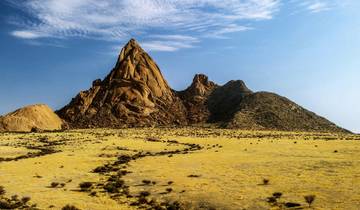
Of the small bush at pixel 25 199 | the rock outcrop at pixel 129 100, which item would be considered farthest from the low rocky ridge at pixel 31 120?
the small bush at pixel 25 199

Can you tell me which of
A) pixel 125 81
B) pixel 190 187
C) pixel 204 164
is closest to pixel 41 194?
pixel 190 187

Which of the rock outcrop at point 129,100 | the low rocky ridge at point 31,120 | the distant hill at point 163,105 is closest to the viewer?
the low rocky ridge at point 31,120

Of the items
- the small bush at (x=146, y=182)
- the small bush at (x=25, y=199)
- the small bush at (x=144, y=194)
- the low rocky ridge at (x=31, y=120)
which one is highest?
the low rocky ridge at (x=31, y=120)

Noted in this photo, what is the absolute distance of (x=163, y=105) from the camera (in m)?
164

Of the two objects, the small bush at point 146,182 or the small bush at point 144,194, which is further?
the small bush at point 146,182

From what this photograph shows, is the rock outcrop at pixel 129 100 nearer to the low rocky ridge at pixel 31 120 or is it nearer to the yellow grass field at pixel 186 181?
the low rocky ridge at pixel 31 120

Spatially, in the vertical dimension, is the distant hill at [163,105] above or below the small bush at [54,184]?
above

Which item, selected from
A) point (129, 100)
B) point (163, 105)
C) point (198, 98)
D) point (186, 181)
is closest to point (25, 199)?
point (186, 181)

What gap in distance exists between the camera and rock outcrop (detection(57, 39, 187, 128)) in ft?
493

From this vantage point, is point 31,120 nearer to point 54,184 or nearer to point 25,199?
point 54,184

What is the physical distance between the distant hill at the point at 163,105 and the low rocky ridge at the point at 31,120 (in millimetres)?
6752

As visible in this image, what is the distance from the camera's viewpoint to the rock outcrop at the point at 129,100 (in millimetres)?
150125

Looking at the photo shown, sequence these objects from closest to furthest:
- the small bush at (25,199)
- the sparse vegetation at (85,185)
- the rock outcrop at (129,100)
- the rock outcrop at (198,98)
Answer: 1. the small bush at (25,199)
2. the sparse vegetation at (85,185)
3. the rock outcrop at (129,100)
4. the rock outcrop at (198,98)

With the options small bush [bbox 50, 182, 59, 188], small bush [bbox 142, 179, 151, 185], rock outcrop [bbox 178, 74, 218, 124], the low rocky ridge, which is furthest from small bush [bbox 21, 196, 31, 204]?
rock outcrop [bbox 178, 74, 218, 124]
